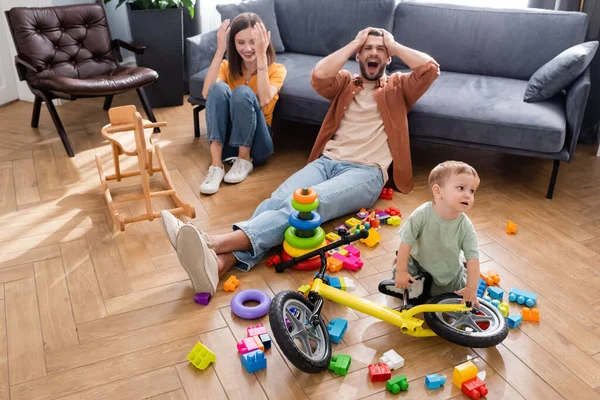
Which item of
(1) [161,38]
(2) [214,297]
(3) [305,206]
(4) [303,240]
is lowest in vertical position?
(2) [214,297]

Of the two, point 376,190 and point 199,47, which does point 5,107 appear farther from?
point 376,190

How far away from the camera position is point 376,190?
8.74 feet

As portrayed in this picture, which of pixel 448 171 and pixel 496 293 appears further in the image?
pixel 496 293

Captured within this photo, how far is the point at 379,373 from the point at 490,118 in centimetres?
156

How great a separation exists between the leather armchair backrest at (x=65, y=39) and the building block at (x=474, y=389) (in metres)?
2.88

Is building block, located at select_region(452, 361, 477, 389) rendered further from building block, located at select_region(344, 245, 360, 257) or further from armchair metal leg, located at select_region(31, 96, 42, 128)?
armchair metal leg, located at select_region(31, 96, 42, 128)

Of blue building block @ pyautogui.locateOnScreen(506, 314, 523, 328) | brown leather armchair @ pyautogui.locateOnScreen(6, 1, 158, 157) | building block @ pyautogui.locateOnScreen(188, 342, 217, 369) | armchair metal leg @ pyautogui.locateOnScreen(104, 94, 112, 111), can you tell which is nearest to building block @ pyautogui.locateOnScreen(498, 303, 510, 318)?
blue building block @ pyautogui.locateOnScreen(506, 314, 523, 328)

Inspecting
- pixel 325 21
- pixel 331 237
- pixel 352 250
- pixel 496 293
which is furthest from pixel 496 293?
pixel 325 21

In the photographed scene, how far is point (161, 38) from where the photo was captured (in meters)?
3.79

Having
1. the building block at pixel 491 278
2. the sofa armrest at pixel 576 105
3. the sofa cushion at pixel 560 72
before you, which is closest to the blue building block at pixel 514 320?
the building block at pixel 491 278

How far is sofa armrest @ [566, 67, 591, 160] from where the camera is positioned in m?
2.73

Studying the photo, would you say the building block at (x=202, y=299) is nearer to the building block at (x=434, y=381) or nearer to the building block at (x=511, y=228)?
the building block at (x=434, y=381)

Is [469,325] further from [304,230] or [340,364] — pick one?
[304,230]

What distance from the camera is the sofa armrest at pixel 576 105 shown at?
273cm
